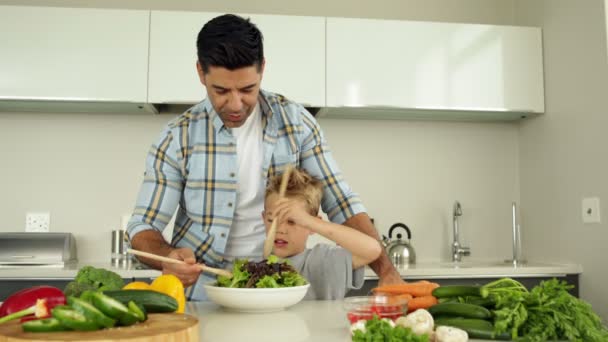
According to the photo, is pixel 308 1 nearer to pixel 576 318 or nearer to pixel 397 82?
pixel 397 82

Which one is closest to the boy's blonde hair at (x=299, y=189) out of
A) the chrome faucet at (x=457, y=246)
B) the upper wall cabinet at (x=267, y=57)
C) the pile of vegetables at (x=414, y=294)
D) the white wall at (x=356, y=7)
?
the pile of vegetables at (x=414, y=294)

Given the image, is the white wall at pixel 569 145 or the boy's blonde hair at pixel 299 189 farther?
the white wall at pixel 569 145

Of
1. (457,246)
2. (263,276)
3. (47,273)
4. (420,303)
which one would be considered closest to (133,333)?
(263,276)

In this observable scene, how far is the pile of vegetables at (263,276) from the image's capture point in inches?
52.1

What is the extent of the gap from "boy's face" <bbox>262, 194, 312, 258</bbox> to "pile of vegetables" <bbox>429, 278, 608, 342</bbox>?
0.70 m

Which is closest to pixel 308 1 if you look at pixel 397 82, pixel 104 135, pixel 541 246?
pixel 397 82

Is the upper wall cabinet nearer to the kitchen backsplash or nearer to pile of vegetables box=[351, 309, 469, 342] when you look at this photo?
the kitchen backsplash

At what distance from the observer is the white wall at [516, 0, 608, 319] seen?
267 cm

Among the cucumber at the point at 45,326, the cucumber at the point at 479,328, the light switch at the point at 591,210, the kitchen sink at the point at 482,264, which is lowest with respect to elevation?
the kitchen sink at the point at 482,264

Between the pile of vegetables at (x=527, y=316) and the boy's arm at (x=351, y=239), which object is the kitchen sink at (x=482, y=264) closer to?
the boy's arm at (x=351, y=239)

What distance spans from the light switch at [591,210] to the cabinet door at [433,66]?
1.91 ft

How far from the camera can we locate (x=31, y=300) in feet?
3.47

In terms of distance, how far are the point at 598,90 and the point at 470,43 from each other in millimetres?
663

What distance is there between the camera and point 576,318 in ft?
3.32
